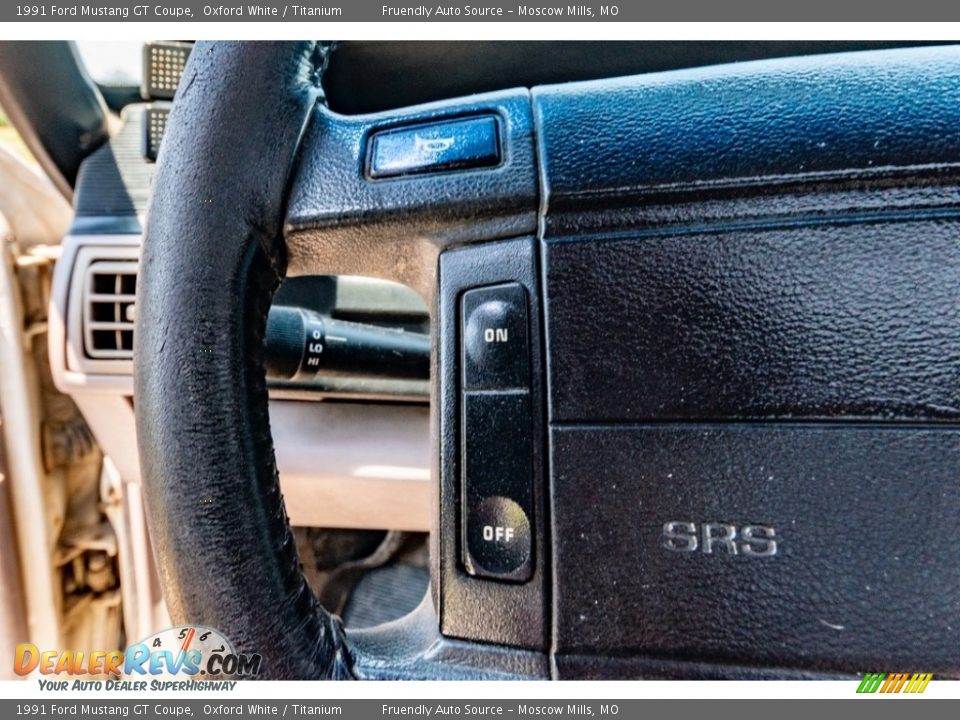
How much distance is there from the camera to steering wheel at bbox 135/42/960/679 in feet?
1.62

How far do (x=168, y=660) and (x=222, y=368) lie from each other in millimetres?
267

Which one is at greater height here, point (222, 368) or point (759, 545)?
point (222, 368)

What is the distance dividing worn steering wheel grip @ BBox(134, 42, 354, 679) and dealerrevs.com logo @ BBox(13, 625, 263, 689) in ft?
0.05

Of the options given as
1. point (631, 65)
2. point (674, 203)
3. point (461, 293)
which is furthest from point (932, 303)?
point (631, 65)

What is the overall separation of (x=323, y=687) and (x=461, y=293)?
0.35 m

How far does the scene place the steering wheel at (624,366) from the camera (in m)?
0.49

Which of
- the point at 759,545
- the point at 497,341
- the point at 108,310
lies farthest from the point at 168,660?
the point at 108,310

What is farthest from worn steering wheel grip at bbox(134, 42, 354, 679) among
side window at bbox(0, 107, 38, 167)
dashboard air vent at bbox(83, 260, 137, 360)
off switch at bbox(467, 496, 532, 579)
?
side window at bbox(0, 107, 38, 167)

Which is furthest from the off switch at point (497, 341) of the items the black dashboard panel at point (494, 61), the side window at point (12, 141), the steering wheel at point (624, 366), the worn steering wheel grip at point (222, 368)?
the side window at point (12, 141)

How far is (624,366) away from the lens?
1.73 feet

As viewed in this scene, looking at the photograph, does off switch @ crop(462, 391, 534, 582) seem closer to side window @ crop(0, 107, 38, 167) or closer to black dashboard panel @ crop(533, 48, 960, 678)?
black dashboard panel @ crop(533, 48, 960, 678)

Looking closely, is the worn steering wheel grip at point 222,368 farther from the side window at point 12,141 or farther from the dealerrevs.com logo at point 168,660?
the side window at point 12,141

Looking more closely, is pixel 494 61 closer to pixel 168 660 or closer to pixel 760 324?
pixel 760 324

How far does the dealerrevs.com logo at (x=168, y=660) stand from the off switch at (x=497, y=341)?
0.29 metres
